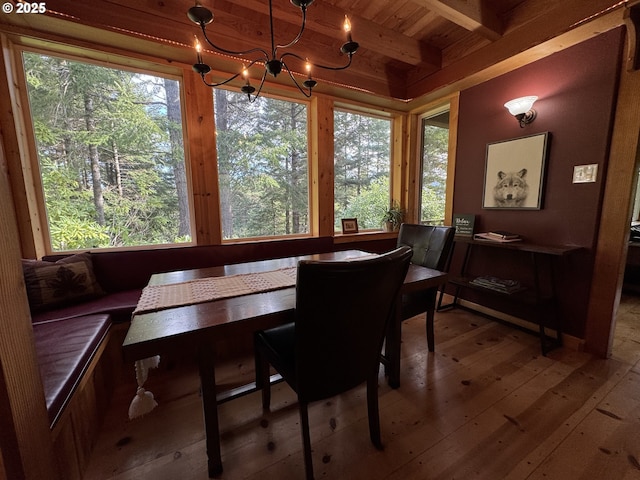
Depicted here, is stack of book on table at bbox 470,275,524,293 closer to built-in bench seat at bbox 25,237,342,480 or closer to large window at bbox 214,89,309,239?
built-in bench seat at bbox 25,237,342,480

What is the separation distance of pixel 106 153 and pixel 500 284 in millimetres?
3516

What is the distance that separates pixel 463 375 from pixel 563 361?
2.69 ft

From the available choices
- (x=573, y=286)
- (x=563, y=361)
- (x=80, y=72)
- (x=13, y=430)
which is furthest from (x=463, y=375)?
(x=80, y=72)

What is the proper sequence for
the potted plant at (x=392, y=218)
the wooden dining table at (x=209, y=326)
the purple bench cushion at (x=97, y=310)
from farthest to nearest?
the potted plant at (x=392, y=218) < the purple bench cushion at (x=97, y=310) < the wooden dining table at (x=209, y=326)

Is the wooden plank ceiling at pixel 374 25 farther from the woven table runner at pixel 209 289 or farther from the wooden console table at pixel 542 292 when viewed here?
the woven table runner at pixel 209 289

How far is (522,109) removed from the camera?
2.14 metres

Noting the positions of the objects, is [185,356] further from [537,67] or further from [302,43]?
[537,67]

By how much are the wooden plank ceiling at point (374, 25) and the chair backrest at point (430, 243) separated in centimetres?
157

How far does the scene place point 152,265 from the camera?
7.32 feet

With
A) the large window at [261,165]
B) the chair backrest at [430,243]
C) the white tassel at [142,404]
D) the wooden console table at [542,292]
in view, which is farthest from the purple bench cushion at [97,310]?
the wooden console table at [542,292]

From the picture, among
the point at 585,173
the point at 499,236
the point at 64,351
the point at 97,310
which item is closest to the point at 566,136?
the point at 585,173

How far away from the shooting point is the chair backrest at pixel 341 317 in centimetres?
90

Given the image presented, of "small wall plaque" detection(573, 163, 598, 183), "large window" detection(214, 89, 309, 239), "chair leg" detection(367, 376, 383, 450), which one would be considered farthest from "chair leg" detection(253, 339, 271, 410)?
"small wall plaque" detection(573, 163, 598, 183)

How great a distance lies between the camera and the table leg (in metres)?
1.12
